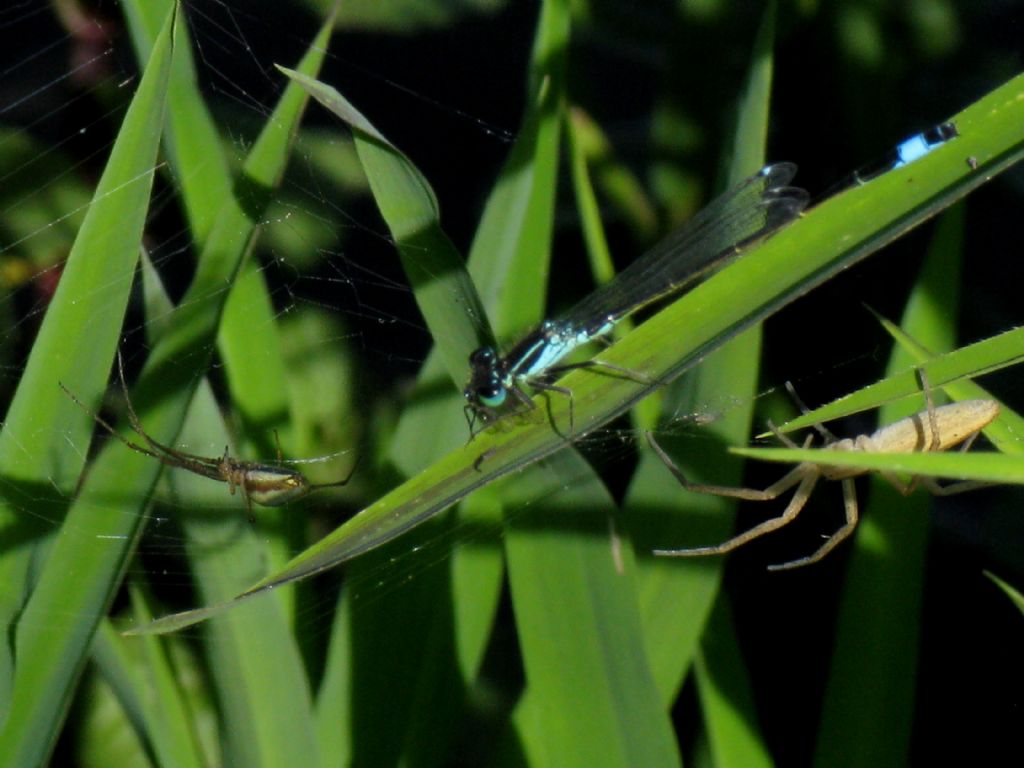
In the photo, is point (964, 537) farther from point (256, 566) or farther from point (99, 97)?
point (99, 97)

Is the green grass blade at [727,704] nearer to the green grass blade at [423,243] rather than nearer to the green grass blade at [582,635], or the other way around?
the green grass blade at [582,635]

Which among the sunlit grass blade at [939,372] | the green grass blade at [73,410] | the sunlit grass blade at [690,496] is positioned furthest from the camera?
A: the sunlit grass blade at [690,496]

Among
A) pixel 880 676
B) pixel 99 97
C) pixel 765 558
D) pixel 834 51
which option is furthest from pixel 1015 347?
pixel 99 97

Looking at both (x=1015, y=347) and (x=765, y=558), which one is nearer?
(x=1015, y=347)

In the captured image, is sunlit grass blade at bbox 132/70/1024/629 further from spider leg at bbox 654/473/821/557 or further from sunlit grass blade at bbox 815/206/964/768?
sunlit grass blade at bbox 815/206/964/768

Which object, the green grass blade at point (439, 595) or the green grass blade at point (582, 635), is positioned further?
the green grass blade at point (439, 595)

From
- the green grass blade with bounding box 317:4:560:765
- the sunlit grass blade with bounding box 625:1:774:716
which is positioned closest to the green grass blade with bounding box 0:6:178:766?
the green grass blade with bounding box 317:4:560:765

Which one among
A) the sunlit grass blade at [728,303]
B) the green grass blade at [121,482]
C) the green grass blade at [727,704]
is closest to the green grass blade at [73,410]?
the green grass blade at [121,482]

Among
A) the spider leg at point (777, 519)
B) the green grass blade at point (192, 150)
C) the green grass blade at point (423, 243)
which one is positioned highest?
the green grass blade at point (192, 150)

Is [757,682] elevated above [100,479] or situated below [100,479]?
below
